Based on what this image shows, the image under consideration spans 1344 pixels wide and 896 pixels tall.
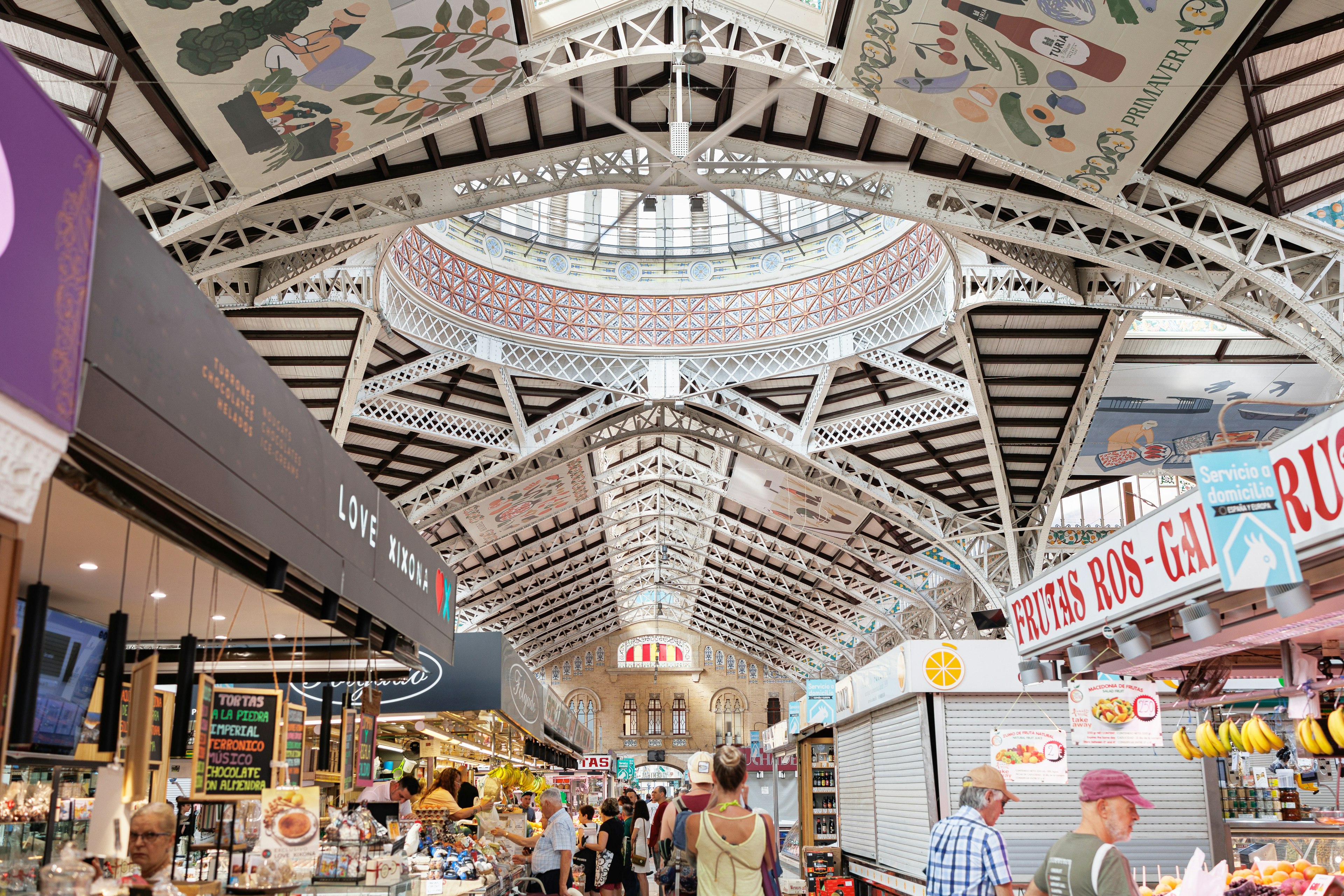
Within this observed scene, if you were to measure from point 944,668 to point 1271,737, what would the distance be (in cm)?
258

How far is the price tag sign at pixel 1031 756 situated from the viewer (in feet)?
26.2

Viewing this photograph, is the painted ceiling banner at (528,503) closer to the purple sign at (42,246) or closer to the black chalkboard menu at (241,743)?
the black chalkboard menu at (241,743)

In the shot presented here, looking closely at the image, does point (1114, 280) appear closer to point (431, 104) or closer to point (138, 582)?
point (431, 104)

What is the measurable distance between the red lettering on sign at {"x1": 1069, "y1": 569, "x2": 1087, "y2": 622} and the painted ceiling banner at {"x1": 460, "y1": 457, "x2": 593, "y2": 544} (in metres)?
12.3

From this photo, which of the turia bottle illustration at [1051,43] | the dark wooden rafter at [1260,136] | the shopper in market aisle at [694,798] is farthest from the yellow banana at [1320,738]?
the dark wooden rafter at [1260,136]

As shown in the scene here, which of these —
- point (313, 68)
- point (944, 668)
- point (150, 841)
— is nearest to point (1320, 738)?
point (944, 668)

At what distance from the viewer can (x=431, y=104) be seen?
303 inches

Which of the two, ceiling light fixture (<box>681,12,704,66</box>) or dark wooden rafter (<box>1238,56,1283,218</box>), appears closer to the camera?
dark wooden rafter (<box>1238,56,1283,218</box>)

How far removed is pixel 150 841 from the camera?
12.2 ft

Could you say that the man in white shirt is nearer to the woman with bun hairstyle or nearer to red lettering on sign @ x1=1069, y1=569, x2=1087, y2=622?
the woman with bun hairstyle

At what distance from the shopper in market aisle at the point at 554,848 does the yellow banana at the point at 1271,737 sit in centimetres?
496

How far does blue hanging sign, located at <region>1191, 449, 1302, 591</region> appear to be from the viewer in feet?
11.8

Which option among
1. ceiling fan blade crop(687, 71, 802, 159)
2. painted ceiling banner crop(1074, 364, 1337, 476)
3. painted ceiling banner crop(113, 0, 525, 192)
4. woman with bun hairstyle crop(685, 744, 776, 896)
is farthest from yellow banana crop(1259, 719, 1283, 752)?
painted ceiling banner crop(113, 0, 525, 192)

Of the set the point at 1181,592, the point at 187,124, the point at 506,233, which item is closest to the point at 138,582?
the point at 187,124
